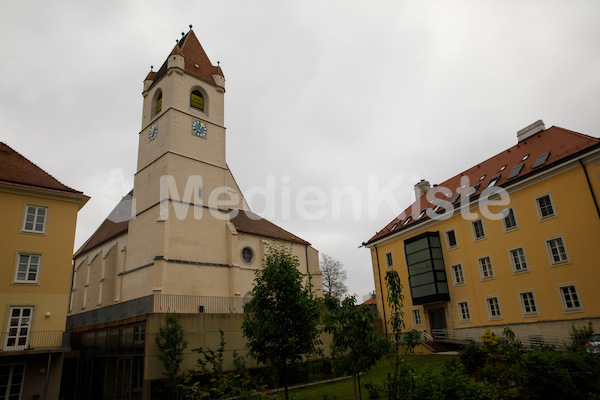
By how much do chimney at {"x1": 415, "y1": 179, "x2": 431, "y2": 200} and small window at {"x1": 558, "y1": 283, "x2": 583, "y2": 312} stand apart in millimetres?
15467

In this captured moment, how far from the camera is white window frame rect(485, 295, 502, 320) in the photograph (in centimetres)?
2349

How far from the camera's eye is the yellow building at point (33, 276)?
1798cm

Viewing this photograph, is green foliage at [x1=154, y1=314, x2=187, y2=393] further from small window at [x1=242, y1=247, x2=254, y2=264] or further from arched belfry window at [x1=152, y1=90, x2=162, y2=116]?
arched belfry window at [x1=152, y1=90, x2=162, y2=116]

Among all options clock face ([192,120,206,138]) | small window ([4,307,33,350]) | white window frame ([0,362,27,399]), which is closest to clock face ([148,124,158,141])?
clock face ([192,120,206,138])

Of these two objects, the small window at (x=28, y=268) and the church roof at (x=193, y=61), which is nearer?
the small window at (x=28, y=268)

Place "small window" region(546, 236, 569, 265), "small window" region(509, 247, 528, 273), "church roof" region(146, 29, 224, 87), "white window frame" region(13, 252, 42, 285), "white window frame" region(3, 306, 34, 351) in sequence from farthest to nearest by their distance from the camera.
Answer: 1. "church roof" region(146, 29, 224, 87)
2. "small window" region(509, 247, 528, 273)
3. "small window" region(546, 236, 569, 265)
4. "white window frame" region(13, 252, 42, 285)
5. "white window frame" region(3, 306, 34, 351)

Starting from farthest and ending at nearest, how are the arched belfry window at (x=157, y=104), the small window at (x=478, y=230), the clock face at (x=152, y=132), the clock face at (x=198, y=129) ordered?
the arched belfry window at (x=157, y=104) < the clock face at (x=152, y=132) < the clock face at (x=198, y=129) < the small window at (x=478, y=230)

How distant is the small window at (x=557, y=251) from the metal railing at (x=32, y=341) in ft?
83.4

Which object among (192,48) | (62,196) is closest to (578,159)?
(62,196)

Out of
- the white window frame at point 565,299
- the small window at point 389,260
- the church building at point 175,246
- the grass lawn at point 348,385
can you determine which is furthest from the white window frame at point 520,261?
the church building at point 175,246

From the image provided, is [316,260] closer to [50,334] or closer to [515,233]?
[515,233]

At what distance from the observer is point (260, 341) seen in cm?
1199

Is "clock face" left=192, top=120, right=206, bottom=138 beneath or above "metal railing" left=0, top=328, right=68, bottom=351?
above

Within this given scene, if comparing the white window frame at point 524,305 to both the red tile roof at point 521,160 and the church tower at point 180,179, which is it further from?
the church tower at point 180,179
